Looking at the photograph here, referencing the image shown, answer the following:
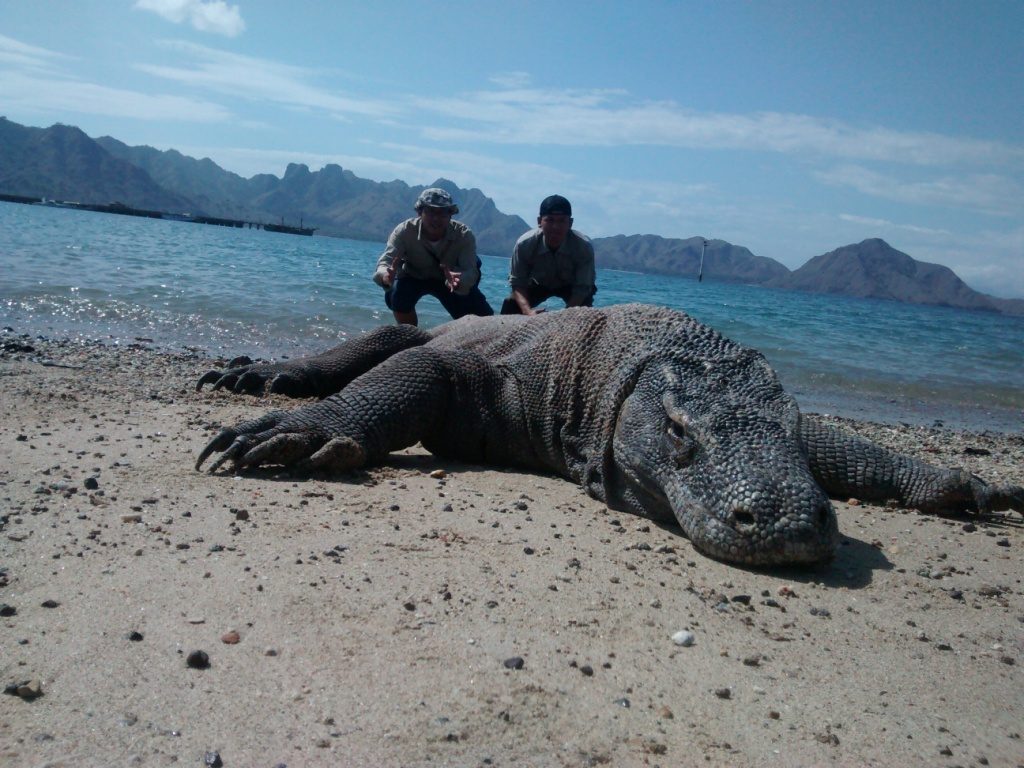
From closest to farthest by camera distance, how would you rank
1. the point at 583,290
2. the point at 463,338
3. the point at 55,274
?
the point at 463,338 → the point at 583,290 → the point at 55,274

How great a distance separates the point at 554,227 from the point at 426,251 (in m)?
1.48

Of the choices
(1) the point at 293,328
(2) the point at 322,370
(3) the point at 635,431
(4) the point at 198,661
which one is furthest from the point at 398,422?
(1) the point at 293,328

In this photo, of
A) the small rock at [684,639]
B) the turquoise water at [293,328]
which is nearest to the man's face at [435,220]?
the turquoise water at [293,328]

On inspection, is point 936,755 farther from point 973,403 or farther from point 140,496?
point 973,403

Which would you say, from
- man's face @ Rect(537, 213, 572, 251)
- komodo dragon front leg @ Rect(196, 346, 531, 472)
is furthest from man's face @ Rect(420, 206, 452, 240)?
Result: komodo dragon front leg @ Rect(196, 346, 531, 472)

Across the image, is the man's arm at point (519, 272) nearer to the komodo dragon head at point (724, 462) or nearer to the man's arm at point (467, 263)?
the man's arm at point (467, 263)

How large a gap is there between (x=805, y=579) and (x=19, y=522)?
3182 millimetres

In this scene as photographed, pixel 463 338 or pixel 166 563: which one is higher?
pixel 463 338

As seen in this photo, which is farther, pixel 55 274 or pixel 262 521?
pixel 55 274

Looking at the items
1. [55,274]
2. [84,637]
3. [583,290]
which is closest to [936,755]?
[84,637]

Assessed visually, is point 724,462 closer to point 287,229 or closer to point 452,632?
point 452,632

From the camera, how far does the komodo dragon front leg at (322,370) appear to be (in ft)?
23.4

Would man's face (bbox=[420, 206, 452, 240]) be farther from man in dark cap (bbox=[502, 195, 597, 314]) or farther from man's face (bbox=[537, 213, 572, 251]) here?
man's face (bbox=[537, 213, 572, 251])

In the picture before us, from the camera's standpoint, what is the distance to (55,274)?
17250 millimetres
